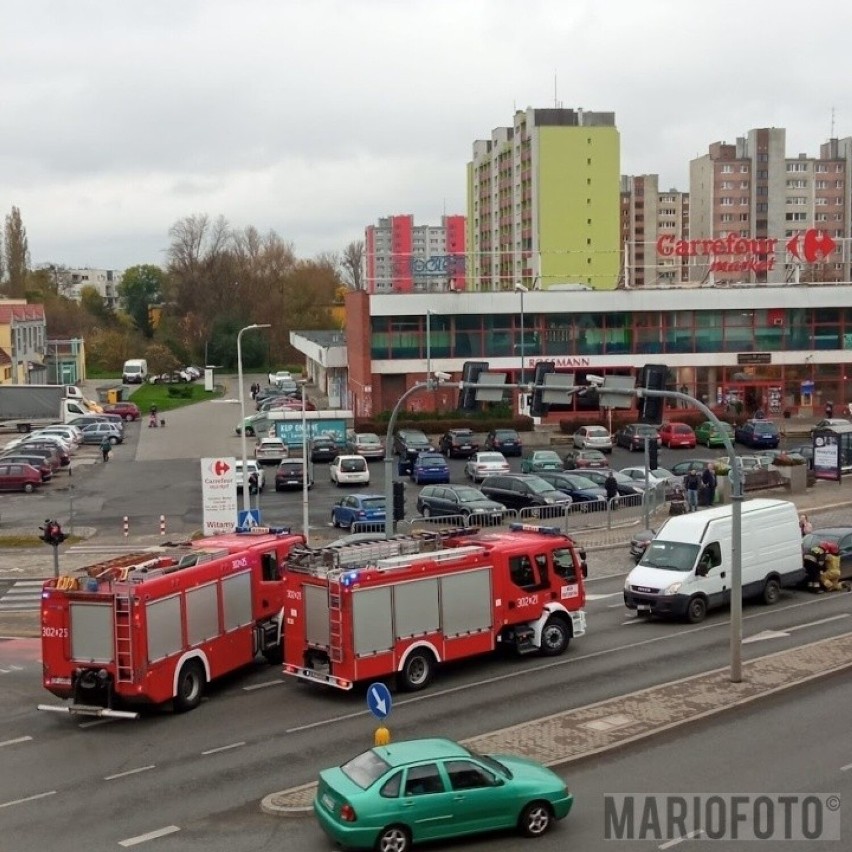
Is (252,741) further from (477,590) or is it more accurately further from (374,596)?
(477,590)

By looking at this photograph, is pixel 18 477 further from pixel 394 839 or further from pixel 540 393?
→ pixel 394 839

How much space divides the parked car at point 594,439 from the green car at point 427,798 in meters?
44.2

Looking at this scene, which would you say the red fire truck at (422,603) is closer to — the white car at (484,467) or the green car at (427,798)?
the green car at (427,798)

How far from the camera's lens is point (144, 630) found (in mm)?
18906

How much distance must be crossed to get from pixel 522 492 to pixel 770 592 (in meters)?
14.8

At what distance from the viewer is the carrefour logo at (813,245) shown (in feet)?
219

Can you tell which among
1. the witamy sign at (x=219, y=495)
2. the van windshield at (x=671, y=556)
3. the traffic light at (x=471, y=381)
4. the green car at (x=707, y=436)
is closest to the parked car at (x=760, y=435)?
the green car at (x=707, y=436)

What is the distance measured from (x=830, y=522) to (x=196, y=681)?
24715mm

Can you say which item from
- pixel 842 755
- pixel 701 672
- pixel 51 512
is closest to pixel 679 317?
pixel 51 512

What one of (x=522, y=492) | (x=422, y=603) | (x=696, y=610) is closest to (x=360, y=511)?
(x=522, y=492)

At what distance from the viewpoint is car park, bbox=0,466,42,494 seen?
166ft

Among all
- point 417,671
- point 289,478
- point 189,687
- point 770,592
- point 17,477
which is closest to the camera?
point 189,687

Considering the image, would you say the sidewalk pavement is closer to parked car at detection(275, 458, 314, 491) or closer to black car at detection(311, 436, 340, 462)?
parked car at detection(275, 458, 314, 491)

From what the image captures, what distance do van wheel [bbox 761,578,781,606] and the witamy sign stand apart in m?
14.7
